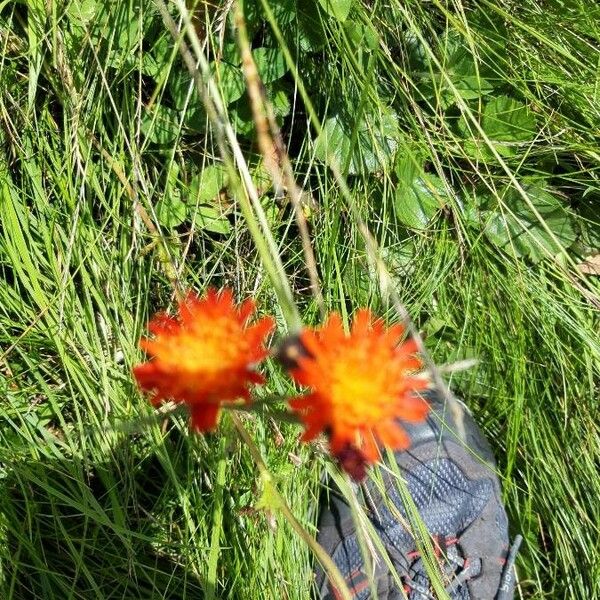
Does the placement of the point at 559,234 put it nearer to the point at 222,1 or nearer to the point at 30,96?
the point at 222,1

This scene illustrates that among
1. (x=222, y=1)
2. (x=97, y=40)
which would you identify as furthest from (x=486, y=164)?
(x=97, y=40)

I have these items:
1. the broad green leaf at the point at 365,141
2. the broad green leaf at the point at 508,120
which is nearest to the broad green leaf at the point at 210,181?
the broad green leaf at the point at 365,141

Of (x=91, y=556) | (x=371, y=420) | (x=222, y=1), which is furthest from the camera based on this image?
(x=91, y=556)

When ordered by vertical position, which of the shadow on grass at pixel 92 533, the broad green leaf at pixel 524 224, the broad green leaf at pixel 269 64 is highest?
the broad green leaf at pixel 269 64

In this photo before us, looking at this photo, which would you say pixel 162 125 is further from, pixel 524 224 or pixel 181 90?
pixel 524 224

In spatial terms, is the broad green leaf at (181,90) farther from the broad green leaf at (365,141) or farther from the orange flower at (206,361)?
the orange flower at (206,361)

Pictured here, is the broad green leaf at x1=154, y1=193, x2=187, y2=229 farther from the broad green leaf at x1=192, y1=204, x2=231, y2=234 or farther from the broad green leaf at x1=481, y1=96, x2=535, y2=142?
the broad green leaf at x1=481, y1=96, x2=535, y2=142
